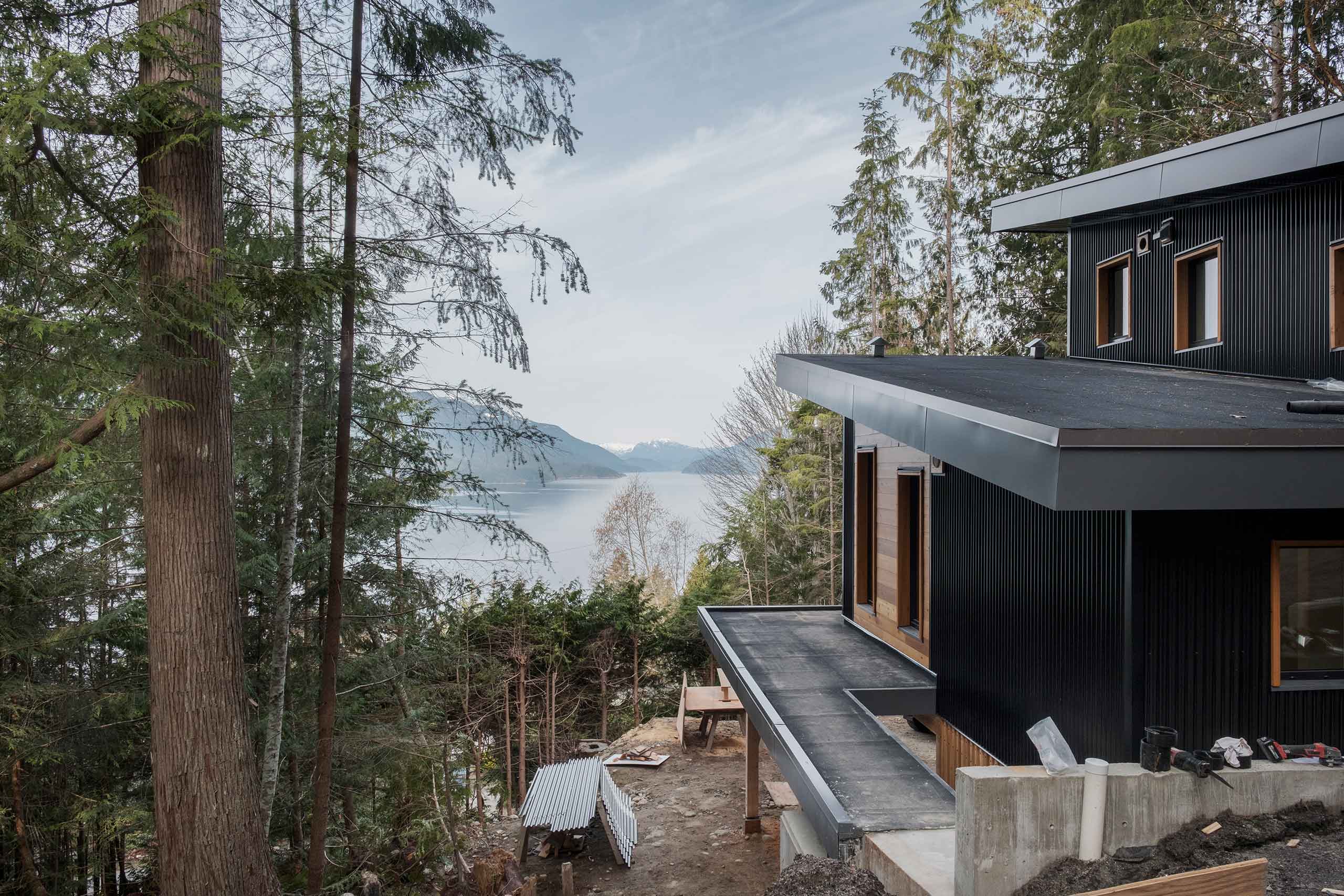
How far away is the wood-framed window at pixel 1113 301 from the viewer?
834 cm

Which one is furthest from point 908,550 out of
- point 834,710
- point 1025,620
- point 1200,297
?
point 1200,297

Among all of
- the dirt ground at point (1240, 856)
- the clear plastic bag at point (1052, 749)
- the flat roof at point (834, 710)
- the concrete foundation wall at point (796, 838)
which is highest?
the clear plastic bag at point (1052, 749)

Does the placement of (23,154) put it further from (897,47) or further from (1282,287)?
(897,47)

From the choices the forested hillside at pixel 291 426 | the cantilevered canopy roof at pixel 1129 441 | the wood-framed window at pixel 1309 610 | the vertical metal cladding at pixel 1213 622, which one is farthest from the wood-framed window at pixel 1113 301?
the forested hillside at pixel 291 426

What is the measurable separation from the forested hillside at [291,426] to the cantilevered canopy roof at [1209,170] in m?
5.33

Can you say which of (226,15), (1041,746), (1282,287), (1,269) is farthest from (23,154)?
(1282,287)

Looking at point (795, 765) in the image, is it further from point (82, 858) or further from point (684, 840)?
point (82, 858)

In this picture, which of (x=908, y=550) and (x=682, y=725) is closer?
(x=908, y=550)

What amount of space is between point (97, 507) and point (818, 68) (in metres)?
20.6

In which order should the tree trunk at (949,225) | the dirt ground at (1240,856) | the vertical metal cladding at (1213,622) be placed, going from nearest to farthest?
1. the dirt ground at (1240,856)
2. the vertical metal cladding at (1213,622)
3. the tree trunk at (949,225)

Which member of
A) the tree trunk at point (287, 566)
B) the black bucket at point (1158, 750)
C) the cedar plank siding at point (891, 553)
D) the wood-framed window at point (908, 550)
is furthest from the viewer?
the wood-framed window at point (908, 550)

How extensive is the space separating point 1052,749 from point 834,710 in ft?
9.71

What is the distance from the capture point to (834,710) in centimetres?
613

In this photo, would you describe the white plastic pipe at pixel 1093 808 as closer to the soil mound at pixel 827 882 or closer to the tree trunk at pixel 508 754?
the soil mound at pixel 827 882
